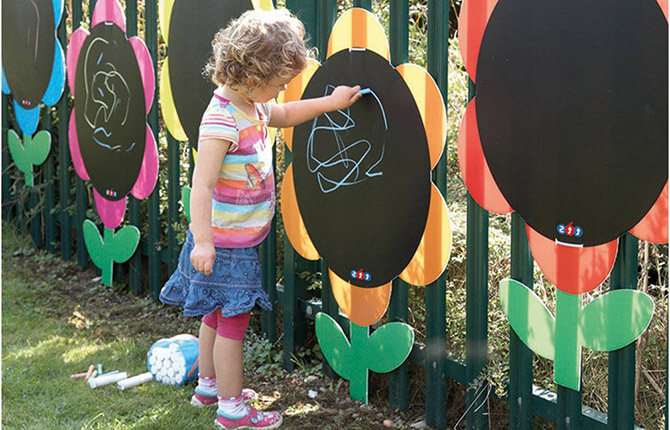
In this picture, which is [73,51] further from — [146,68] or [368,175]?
[368,175]

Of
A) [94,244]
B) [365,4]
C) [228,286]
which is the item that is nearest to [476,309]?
[228,286]

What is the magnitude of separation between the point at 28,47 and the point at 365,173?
133 inches

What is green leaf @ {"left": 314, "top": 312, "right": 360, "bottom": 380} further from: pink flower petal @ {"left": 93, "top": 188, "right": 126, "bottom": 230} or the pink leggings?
pink flower petal @ {"left": 93, "top": 188, "right": 126, "bottom": 230}

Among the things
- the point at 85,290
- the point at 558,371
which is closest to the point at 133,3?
the point at 85,290

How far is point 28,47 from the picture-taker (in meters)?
5.41

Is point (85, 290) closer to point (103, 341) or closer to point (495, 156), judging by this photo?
point (103, 341)

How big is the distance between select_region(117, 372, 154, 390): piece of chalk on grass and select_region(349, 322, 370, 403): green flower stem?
34.8 inches

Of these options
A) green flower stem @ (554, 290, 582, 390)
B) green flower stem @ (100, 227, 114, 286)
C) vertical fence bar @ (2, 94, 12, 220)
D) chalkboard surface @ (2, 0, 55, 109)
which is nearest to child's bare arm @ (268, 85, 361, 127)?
green flower stem @ (554, 290, 582, 390)

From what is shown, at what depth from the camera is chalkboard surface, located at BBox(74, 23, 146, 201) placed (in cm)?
444

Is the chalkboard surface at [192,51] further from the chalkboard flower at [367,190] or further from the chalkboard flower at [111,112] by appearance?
the chalkboard flower at [367,190]

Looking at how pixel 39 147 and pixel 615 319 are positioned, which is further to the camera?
pixel 39 147

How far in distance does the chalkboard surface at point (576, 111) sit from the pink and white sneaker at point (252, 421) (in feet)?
4.03

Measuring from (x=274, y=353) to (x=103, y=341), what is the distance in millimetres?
906

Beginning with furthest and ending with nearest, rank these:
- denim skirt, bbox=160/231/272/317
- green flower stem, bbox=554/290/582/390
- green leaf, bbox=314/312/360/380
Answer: green leaf, bbox=314/312/360/380
denim skirt, bbox=160/231/272/317
green flower stem, bbox=554/290/582/390
